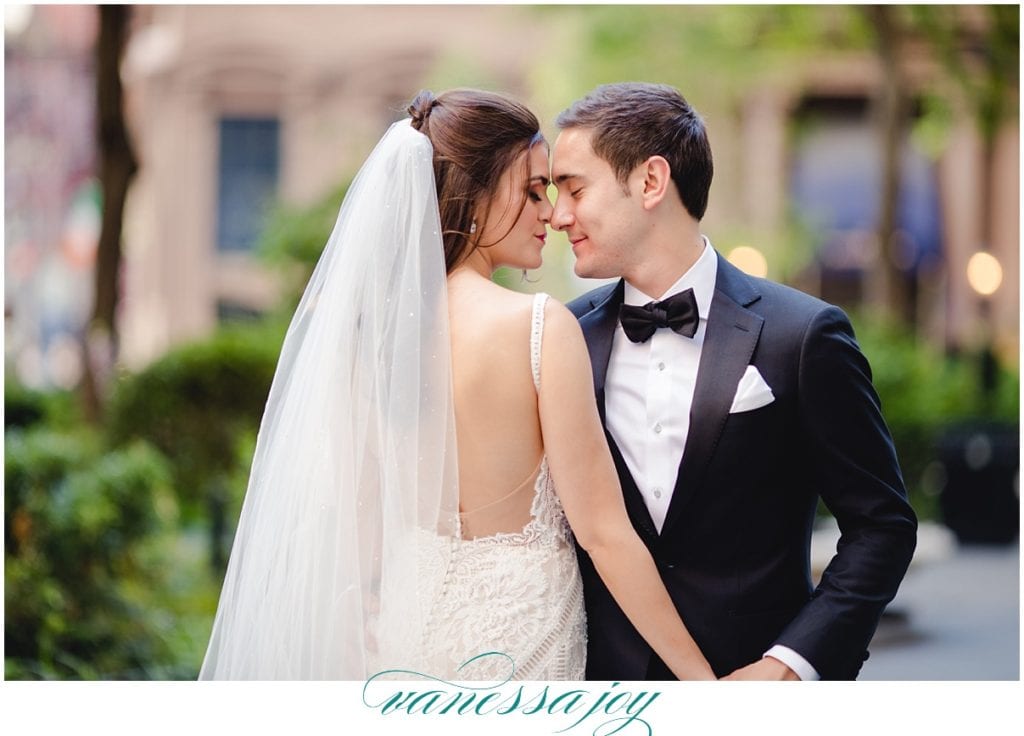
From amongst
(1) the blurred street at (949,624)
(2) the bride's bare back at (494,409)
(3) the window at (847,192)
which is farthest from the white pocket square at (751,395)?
(3) the window at (847,192)

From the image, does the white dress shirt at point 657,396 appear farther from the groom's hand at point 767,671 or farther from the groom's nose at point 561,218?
the groom's nose at point 561,218

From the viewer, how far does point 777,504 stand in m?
3.22

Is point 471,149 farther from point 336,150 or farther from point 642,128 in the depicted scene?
point 336,150

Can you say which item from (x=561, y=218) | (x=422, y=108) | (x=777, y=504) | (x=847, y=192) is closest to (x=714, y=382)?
(x=777, y=504)

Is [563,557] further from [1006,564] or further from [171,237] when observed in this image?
[171,237]

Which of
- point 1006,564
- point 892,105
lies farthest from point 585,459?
point 892,105

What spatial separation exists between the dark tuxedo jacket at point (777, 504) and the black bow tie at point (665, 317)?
6cm

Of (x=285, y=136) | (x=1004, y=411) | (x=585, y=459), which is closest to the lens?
(x=585, y=459)

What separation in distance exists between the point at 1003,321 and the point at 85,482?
2464 cm

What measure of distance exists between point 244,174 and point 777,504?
2915cm

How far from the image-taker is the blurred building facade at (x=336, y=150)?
2984 centimetres
